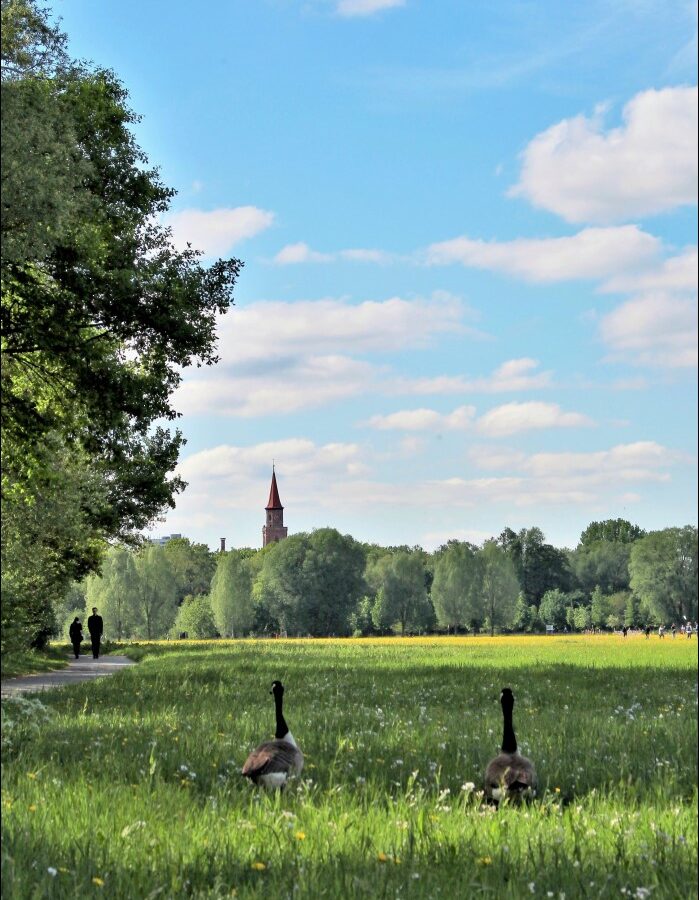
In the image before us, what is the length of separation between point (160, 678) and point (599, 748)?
1596 cm

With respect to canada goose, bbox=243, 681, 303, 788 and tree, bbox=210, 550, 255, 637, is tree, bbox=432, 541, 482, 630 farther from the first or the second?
canada goose, bbox=243, 681, 303, 788

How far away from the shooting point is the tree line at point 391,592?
11575 centimetres

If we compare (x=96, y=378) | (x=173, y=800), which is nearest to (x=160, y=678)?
(x=96, y=378)

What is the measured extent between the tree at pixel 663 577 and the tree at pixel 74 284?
9899 cm

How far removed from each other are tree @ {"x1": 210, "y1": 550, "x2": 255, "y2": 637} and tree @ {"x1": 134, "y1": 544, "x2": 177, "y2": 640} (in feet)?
24.4

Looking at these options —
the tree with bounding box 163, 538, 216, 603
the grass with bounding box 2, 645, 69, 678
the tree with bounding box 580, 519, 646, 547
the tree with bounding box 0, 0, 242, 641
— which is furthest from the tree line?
the tree with bounding box 0, 0, 242, 641

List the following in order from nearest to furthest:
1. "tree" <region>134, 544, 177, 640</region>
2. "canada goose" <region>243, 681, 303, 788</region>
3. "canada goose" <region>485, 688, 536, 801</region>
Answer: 1. "canada goose" <region>485, 688, 536, 801</region>
2. "canada goose" <region>243, 681, 303, 788</region>
3. "tree" <region>134, 544, 177, 640</region>

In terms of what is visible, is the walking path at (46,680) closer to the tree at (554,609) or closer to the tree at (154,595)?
the tree at (154,595)

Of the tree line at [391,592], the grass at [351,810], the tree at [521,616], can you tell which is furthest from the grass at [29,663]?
the tree at [521,616]

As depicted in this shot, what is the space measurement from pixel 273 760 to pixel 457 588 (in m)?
129

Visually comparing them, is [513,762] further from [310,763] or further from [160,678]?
[160,678]

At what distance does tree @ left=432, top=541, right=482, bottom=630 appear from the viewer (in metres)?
135

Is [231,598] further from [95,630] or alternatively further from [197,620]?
[95,630]

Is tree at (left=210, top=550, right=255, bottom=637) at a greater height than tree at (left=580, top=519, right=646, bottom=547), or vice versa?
tree at (left=580, top=519, right=646, bottom=547)
